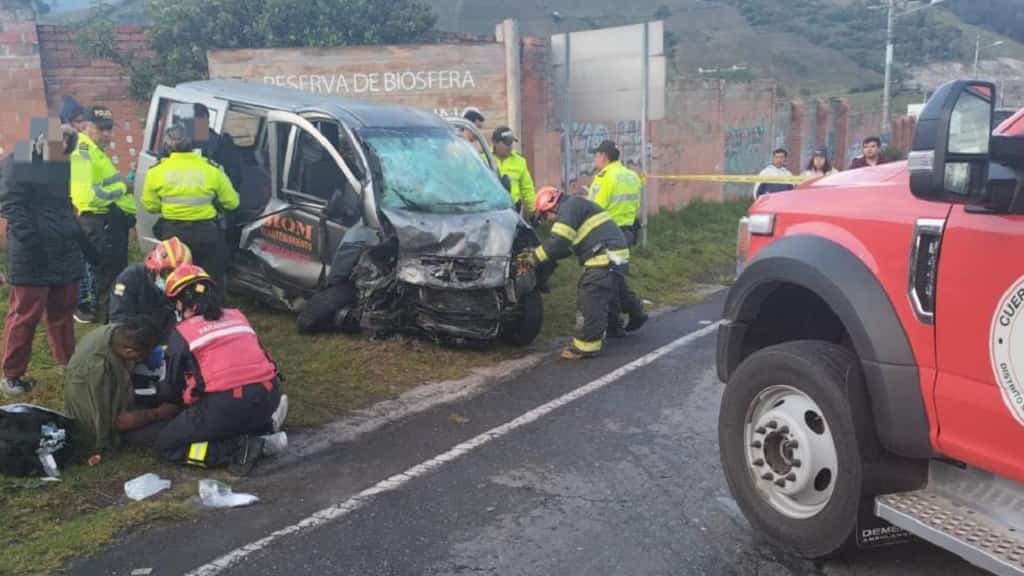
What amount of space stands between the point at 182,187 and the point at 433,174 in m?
2.10

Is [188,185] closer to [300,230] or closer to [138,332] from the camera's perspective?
[300,230]

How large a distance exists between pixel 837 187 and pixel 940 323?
3.05 feet

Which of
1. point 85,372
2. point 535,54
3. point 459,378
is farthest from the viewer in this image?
point 535,54

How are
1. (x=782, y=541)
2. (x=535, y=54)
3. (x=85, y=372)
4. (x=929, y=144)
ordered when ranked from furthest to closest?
(x=535, y=54) → (x=85, y=372) → (x=782, y=541) → (x=929, y=144)

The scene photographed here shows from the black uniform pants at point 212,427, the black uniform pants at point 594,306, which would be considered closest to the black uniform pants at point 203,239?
the black uniform pants at point 212,427

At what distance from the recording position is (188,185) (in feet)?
24.7

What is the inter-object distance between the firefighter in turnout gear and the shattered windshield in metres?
2.61

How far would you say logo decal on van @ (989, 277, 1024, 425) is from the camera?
293cm

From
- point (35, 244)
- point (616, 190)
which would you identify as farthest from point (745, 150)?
point (35, 244)

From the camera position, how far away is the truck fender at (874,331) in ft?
11.0

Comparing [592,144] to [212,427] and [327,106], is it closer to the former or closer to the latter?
[327,106]

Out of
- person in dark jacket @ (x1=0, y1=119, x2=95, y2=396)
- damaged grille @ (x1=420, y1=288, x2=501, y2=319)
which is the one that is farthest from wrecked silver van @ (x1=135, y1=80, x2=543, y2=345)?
person in dark jacket @ (x1=0, y1=119, x2=95, y2=396)

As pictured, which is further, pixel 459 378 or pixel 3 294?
pixel 3 294

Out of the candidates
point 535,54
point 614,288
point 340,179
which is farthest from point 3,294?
point 535,54
